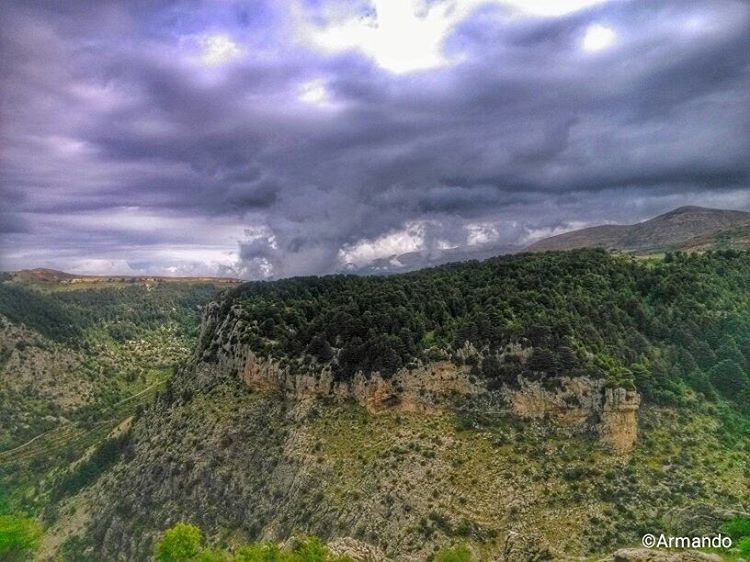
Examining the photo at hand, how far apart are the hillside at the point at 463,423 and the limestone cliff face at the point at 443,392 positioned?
23 centimetres

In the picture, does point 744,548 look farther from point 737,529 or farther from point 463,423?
point 463,423

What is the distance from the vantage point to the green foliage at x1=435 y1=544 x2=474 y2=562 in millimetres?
44812

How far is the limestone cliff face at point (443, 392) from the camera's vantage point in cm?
5462

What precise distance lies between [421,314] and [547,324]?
18655mm

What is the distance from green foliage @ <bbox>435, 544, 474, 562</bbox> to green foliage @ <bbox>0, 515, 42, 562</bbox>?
38882 mm

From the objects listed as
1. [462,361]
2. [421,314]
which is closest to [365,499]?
[462,361]

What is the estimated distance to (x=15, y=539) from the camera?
4794 centimetres

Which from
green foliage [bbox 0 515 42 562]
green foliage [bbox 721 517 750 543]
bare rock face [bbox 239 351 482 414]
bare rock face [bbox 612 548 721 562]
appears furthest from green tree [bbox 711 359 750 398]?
green foliage [bbox 0 515 42 562]

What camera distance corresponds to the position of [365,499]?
55.9 metres

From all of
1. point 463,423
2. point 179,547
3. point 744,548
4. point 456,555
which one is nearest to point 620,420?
point 463,423

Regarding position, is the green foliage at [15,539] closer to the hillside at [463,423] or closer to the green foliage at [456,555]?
the hillside at [463,423]

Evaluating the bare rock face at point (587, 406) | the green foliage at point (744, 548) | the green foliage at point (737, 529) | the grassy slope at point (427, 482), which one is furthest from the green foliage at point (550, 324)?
the green foliage at point (744, 548)

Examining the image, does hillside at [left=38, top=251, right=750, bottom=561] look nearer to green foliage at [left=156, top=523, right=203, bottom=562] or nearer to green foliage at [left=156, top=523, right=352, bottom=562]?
green foliage at [left=156, top=523, right=352, bottom=562]

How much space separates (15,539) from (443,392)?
151ft
